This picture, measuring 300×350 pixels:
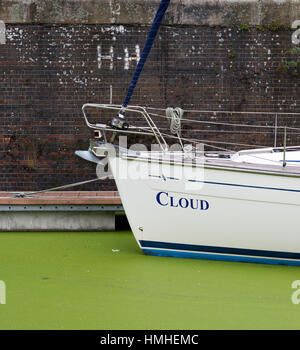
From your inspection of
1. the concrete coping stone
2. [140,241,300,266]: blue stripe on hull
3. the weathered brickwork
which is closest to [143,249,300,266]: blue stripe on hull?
[140,241,300,266]: blue stripe on hull

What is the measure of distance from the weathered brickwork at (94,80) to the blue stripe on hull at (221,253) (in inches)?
131

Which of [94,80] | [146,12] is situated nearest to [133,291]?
[94,80]

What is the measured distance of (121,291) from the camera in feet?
18.6

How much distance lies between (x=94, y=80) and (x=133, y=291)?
5041mm

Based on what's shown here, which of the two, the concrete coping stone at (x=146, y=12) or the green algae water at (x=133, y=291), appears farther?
the concrete coping stone at (x=146, y=12)

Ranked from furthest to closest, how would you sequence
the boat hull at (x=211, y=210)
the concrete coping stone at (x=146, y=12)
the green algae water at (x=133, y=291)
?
the concrete coping stone at (x=146, y=12) → the boat hull at (x=211, y=210) → the green algae water at (x=133, y=291)

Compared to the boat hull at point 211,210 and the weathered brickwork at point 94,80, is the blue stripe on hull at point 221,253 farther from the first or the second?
the weathered brickwork at point 94,80

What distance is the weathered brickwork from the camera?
10016 mm

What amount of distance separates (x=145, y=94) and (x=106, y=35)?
105cm

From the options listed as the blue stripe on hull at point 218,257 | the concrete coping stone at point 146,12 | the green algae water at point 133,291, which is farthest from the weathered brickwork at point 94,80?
the blue stripe on hull at point 218,257

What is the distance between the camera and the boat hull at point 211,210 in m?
6.41

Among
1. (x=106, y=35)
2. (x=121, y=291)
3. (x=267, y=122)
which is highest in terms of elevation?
(x=106, y=35)

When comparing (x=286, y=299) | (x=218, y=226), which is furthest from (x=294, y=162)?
(x=286, y=299)

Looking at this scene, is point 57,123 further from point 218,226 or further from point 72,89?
point 218,226
